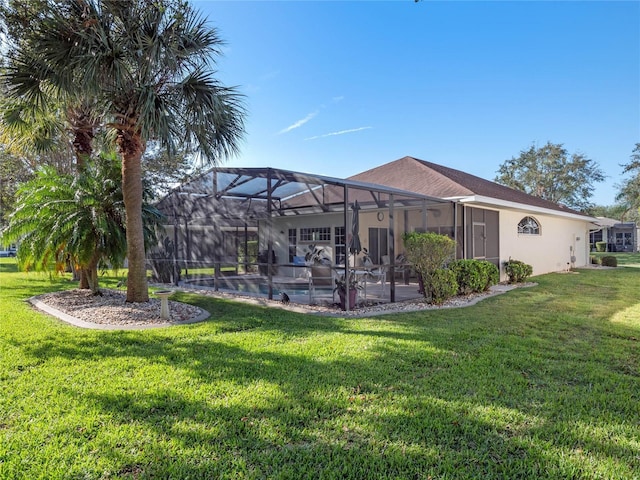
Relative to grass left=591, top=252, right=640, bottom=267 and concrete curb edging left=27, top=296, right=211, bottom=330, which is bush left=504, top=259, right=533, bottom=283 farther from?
grass left=591, top=252, right=640, bottom=267

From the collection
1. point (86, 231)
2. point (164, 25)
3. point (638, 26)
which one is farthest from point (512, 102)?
point (86, 231)

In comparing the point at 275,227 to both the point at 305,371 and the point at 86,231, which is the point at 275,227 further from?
the point at 305,371

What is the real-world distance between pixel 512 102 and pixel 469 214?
33.6 feet

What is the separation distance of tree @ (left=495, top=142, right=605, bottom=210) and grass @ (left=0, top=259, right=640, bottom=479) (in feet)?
121

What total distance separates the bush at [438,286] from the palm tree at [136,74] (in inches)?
222

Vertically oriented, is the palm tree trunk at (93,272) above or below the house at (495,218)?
below

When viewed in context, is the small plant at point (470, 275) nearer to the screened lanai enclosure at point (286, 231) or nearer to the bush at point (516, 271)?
the screened lanai enclosure at point (286, 231)

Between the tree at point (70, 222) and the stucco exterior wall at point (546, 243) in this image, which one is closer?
the tree at point (70, 222)

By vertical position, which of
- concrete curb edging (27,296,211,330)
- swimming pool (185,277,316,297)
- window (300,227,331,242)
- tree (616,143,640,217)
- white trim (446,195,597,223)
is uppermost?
tree (616,143,640,217)

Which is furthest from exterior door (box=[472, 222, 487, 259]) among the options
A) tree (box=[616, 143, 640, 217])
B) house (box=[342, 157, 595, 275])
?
tree (box=[616, 143, 640, 217])

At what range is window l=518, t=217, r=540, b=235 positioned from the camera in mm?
15506

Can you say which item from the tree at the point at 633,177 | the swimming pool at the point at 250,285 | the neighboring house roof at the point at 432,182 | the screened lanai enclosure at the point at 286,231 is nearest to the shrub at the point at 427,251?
the screened lanai enclosure at the point at 286,231

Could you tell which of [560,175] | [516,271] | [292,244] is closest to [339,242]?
[292,244]

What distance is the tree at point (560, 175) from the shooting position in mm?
37469
